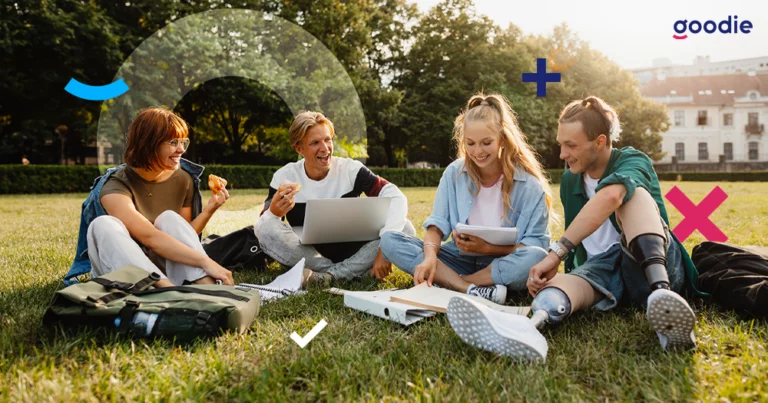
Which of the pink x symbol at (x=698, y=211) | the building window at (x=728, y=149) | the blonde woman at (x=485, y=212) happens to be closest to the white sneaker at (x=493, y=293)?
the blonde woman at (x=485, y=212)

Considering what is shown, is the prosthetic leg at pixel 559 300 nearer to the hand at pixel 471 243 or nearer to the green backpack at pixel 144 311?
the hand at pixel 471 243

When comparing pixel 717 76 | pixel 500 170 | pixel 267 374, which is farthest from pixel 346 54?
pixel 717 76

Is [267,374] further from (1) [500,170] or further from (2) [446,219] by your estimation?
(1) [500,170]

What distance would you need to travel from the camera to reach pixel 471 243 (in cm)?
262

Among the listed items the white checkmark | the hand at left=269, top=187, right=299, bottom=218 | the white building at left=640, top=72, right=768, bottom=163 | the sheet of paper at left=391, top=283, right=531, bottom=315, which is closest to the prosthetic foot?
the sheet of paper at left=391, top=283, right=531, bottom=315

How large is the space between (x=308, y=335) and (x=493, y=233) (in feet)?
3.21

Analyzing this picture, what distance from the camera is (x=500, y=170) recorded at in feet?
9.28

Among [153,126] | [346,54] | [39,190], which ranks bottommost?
[39,190]

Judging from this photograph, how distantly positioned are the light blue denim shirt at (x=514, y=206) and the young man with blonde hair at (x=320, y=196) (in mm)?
397

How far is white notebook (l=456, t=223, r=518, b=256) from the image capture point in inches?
98.9

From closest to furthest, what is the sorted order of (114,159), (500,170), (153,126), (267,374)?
1. (267,374)
2. (153,126)
3. (500,170)
4. (114,159)

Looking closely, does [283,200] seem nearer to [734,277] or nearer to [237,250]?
[237,250]

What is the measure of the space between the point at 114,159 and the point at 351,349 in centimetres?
457

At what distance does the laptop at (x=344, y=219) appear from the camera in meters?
2.96
